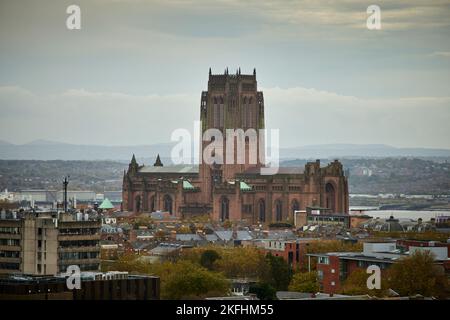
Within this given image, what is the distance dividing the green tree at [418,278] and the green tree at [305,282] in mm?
3885

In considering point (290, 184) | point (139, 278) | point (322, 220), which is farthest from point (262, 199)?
point (139, 278)

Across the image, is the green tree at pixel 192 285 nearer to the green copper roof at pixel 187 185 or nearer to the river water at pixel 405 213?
the green copper roof at pixel 187 185

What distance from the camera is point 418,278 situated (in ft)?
175

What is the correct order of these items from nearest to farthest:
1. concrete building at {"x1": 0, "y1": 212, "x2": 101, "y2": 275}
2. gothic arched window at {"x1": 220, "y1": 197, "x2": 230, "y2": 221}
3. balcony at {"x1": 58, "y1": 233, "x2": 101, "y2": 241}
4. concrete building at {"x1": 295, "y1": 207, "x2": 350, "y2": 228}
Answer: concrete building at {"x1": 0, "y1": 212, "x2": 101, "y2": 275}
balcony at {"x1": 58, "y1": 233, "x2": 101, "y2": 241}
concrete building at {"x1": 295, "y1": 207, "x2": 350, "y2": 228}
gothic arched window at {"x1": 220, "y1": 197, "x2": 230, "y2": 221}

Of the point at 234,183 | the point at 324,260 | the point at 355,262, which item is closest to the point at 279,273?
the point at 324,260

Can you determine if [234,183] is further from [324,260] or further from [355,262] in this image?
[355,262]

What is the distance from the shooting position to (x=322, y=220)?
374ft

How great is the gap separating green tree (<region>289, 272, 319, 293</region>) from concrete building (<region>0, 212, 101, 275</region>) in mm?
7678

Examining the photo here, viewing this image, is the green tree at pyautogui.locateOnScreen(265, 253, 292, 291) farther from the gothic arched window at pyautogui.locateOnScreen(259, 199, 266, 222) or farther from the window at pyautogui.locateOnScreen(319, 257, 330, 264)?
the gothic arched window at pyautogui.locateOnScreen(259, 199, 266, 222)

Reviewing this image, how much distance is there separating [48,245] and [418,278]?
40.8 feet

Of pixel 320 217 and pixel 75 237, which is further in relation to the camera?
pixel 320 217

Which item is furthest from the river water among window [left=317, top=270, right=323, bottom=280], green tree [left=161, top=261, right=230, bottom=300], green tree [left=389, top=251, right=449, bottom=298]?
green tree [left=389, top=251, right=449, bottom=298]

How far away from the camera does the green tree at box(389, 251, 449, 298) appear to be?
5241cm

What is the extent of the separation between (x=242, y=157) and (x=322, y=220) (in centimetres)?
1940
